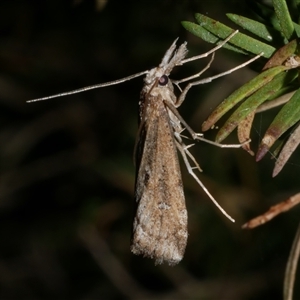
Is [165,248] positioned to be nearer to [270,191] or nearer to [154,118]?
[154,118]

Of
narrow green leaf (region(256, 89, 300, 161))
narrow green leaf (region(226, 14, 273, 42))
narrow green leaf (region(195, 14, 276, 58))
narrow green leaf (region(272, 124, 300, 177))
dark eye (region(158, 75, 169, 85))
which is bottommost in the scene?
dark eye (region(158, 75, 169, 85))

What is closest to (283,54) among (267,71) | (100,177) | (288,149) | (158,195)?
(267,71)

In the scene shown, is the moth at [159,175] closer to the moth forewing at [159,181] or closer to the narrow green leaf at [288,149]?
the moth forewing at [159,181]

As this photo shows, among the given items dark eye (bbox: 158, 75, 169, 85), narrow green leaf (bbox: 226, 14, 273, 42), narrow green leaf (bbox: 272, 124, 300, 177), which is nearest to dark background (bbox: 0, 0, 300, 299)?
dark eye (bbox: 158, 75, 169, 85)

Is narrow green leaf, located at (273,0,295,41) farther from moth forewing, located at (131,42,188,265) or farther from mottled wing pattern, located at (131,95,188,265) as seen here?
mottled wing pattern, located at (131,95,188,265)

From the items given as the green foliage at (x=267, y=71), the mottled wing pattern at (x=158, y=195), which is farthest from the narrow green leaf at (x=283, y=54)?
the mottled wing pattern at (x=158, y=195)

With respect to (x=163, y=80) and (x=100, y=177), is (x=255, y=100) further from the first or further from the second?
(x=100, y=177)
